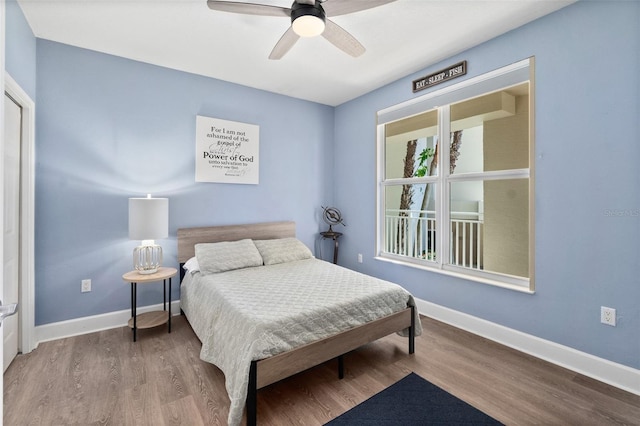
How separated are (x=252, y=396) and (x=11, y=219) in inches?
88.9

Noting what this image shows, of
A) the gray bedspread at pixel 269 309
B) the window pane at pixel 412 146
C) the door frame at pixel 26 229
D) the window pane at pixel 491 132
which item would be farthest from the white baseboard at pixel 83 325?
the window pane at pixel 491 132

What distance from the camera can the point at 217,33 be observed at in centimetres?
257

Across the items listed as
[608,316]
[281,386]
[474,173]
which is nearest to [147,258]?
[281,386]

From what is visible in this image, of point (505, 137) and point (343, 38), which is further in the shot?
point (505, 137)

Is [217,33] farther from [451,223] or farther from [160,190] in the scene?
[451,223]

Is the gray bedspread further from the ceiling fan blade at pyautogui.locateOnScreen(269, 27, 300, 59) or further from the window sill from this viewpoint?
the ceiling fan blade at pyautogui.locateOnScreen(269, 27, 300, 59)

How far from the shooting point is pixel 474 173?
9.59ft

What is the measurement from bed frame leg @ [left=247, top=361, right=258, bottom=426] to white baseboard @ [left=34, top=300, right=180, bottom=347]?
6.58 ft

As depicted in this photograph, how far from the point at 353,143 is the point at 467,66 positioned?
169 cm

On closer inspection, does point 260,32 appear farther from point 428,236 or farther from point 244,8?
point 428,236

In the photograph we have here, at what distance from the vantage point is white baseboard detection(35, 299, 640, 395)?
207cm

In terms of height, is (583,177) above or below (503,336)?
above

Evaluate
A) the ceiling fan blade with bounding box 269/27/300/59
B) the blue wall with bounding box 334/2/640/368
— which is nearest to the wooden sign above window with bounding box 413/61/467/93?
the blue wall with bounding box 334/2/640/368

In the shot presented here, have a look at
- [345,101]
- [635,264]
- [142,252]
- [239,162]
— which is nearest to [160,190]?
[142,252]
